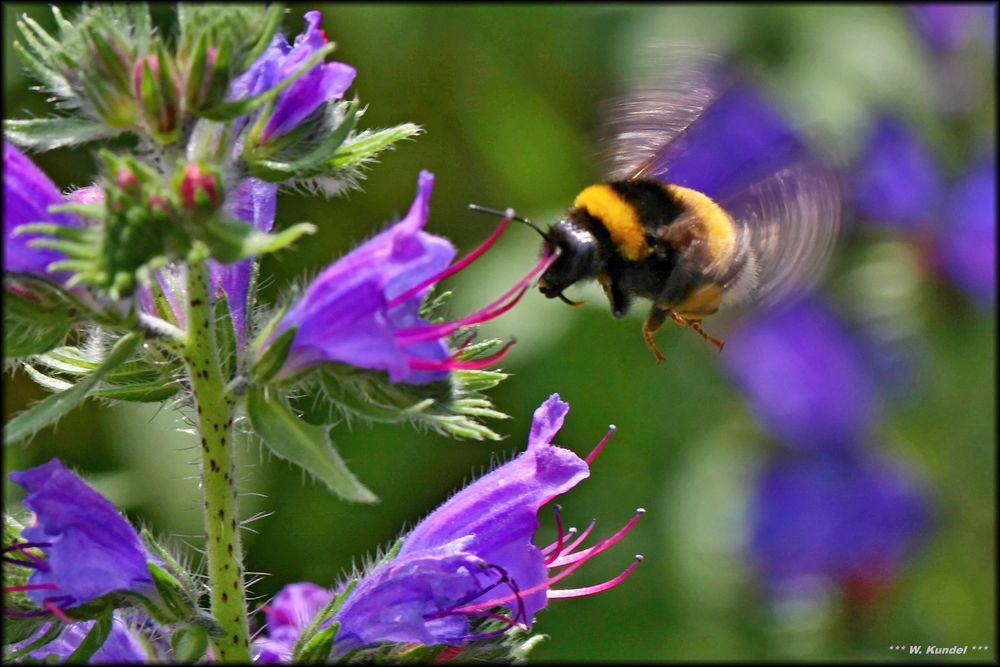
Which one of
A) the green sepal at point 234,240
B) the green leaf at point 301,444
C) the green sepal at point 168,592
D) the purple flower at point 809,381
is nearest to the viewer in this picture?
the green sepal at point 234,240

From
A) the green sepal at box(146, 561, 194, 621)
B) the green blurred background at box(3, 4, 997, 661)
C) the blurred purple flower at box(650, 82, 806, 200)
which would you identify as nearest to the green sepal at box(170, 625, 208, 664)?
the green sepal at box(146, 561, 194, 621)

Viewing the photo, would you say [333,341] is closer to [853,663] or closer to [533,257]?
[533,257]

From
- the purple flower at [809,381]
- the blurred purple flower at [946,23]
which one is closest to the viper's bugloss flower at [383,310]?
the purple flower at [809,381]

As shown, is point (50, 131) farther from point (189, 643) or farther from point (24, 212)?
point (189, 643)

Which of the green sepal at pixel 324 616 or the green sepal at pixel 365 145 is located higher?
the green sepal at pixel 365 145

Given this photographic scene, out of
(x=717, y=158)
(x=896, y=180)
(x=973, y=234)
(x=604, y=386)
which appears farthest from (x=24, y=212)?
(x=973, y=234)

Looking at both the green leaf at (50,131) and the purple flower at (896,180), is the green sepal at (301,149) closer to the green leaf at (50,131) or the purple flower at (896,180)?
the green leaf at (50,131)

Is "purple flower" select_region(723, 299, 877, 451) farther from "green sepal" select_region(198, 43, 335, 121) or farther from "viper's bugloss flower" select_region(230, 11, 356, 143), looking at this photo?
"green sepal" select_region(198, 43, 335, 121)

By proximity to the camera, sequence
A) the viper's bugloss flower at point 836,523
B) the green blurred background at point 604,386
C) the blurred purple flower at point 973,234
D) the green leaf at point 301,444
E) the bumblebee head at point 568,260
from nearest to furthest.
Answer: the green leaf at point 301,444, the bumblebee head at point 568,260, the green blurred background at point 604,386, the viper's bugloss flower at point 836,523, the blurred purple flower at point 973,234
